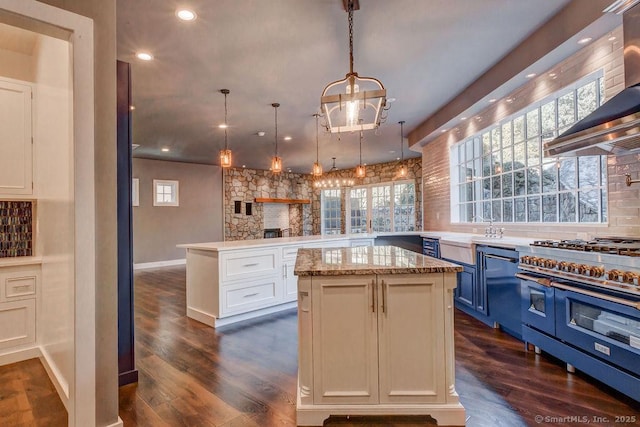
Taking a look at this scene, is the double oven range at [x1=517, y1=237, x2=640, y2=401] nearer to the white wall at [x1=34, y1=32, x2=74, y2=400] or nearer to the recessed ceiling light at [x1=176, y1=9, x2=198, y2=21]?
the white wall at [x1=34, y1=32, x2=74, y2=400]

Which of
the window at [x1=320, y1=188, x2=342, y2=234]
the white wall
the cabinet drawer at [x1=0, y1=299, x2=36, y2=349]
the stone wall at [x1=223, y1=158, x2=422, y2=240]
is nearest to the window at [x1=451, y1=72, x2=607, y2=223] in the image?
the stone wall at [x1=223, y1=158, x2=422, y2=240]

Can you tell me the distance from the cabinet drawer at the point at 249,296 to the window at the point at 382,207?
565 cm

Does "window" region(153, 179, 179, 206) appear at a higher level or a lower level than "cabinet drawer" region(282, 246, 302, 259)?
higher

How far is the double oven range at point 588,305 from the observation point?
1.88 m

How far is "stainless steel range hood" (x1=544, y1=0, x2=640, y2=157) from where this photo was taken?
6.62 ft

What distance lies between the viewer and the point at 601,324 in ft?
6.82

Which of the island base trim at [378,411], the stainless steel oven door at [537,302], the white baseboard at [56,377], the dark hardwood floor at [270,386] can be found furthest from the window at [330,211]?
the island base trim at [378,411]

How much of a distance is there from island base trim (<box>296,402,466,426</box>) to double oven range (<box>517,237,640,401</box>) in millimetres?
1037

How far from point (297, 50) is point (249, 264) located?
2316mm

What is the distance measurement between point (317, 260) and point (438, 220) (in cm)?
428

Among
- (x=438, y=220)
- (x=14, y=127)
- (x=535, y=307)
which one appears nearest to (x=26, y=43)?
(x=14, y=127)

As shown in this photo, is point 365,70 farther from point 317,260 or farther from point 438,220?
point 438,220

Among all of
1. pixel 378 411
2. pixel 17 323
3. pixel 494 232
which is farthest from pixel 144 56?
pixel 494 232

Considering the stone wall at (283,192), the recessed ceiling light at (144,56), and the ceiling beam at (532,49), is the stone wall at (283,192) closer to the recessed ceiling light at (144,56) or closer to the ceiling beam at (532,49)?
the ceiling beam at (532,49)
